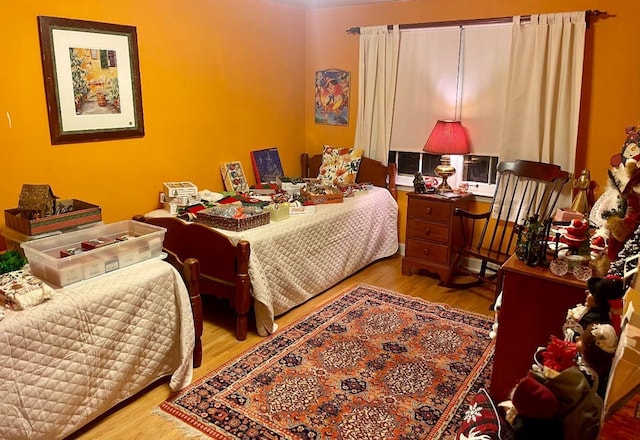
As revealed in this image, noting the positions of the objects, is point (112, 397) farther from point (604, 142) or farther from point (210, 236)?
point (604, 142)

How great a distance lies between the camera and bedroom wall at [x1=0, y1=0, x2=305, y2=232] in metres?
2.79

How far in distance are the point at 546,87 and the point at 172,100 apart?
2.81 m

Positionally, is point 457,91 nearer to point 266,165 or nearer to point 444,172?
point 444,172

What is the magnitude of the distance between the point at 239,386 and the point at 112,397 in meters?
0.62

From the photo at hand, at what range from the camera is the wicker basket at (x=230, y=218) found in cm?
314

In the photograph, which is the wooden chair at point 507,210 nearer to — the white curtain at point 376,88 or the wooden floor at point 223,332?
the wooden floor at point 223,332

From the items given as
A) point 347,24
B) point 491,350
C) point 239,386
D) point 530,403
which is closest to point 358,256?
point 491,350

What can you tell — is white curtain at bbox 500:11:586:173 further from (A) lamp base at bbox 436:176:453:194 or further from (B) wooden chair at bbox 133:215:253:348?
(B) wooden chair at bbox 133:215:253:348

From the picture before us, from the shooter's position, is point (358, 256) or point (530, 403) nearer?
point (530, 403)

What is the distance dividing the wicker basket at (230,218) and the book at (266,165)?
3.52 feet

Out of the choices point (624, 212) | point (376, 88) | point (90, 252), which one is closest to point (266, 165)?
point (376, 88)

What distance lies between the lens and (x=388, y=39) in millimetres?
4289

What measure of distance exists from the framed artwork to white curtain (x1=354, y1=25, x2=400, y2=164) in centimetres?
19

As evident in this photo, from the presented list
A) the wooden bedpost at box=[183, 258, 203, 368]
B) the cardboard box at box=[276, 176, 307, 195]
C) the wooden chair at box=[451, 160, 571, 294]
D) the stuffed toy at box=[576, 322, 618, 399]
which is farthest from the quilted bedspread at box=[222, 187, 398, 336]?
the stuffed toy at box=[576, 322, 618, 399]
